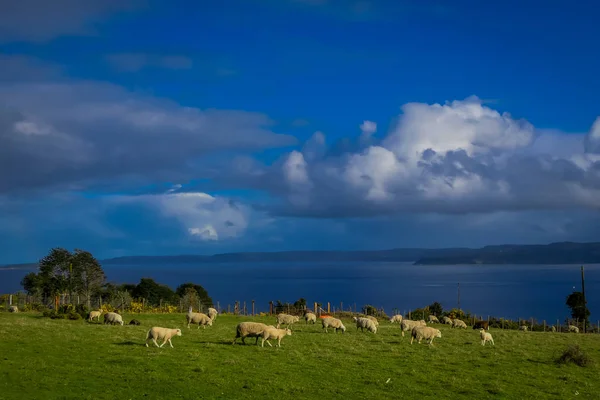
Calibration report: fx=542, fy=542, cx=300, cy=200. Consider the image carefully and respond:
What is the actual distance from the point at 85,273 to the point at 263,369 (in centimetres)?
5007

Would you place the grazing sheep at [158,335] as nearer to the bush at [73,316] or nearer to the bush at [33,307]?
the bush at [73,316]

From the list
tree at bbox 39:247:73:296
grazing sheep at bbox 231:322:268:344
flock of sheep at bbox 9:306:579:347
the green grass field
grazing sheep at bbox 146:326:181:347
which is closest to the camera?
the green grass field

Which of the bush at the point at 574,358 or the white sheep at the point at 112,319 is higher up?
the white sheep at the point at 112,319

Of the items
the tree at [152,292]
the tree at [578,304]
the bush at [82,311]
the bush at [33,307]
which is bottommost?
the tree at [578,304]

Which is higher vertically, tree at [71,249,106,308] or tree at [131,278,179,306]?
tree at [71,249,106,308]

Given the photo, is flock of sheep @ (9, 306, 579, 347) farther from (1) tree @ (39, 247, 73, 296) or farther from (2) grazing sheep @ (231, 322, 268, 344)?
(1) tree @ (39, 247, 73, 296)

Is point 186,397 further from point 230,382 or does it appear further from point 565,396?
point 565,396

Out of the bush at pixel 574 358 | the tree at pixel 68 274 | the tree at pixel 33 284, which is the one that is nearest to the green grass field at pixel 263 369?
the bush at pixel 574 358

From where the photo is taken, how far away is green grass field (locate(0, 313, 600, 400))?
797 inches

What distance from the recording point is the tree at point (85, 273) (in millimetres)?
65688

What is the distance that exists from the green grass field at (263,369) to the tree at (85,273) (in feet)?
111

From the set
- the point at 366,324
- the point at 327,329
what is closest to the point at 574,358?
the point at 366,324

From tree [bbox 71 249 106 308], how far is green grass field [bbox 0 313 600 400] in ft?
111

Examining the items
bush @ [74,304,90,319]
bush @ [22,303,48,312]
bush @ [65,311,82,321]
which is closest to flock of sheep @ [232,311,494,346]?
bush @ [65,311,82,321]
